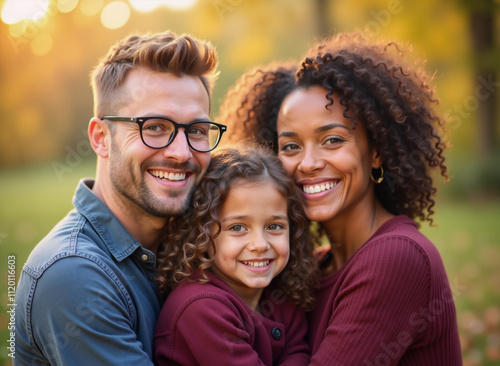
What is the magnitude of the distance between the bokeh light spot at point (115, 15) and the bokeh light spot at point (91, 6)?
0.71 feet

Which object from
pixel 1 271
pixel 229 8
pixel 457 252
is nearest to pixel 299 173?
pixel 1 271

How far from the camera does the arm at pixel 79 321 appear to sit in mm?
2279

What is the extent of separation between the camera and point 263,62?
15383 millimetres

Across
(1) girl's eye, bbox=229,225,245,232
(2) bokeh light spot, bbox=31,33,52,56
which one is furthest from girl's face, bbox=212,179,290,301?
(2) bokeh light spot, bbox=31,33,52,56

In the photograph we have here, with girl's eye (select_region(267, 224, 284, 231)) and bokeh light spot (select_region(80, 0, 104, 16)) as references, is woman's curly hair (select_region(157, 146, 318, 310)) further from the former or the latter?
bokeh light spot (select_region(80, 0, 104, 16))

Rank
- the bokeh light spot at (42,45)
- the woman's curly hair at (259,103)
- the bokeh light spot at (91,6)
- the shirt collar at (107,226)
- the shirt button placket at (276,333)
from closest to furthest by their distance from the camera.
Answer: the shirt collar at (107,226) → the shirt button placket at (276,333) → the woman's curly hair at (259,103) → the bokeh light spot at (91,6) → the bokeh light spot at (42,45)

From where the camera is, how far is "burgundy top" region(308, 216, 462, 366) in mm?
2500

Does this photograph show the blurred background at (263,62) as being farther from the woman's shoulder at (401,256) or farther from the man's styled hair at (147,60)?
the woman's shoulder at (401,256)

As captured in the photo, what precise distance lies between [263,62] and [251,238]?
42.9ft

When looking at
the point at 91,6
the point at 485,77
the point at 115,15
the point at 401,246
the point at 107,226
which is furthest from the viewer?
the point at 91,6

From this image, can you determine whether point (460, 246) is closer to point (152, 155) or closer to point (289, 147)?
point (289, 147)

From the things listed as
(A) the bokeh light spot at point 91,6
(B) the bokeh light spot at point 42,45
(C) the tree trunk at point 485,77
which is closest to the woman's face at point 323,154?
(C) the tree trunk at point 485,77

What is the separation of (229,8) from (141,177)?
1060 centimetres

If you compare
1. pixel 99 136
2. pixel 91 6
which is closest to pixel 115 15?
pixel 91 6
